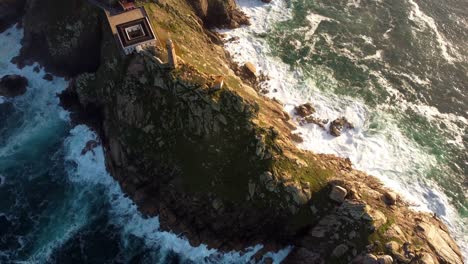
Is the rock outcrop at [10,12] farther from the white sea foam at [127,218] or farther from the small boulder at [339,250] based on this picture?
the small boulder at [339,250]

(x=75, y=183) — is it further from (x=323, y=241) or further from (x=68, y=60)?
(x=323, y=241)

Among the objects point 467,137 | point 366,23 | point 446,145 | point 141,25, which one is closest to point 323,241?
point 446,145

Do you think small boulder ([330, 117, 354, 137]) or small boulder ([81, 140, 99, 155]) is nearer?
small boulder ([81, 140, 99, 155])

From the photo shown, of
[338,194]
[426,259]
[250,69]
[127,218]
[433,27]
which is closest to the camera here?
[426,259]

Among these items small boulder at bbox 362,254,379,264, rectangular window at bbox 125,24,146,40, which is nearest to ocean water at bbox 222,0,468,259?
small boulder at bbox 362,254,379,264

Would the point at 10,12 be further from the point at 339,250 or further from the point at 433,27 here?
the point at 433,27

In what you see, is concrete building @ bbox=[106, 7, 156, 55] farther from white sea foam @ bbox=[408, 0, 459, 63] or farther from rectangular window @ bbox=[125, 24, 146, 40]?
white sea foam @ bbox=[408, 0, 459, 63]

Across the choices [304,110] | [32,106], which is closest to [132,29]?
[32,106]
